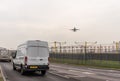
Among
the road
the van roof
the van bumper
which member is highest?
the van roof

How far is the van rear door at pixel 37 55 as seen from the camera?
2622 cm

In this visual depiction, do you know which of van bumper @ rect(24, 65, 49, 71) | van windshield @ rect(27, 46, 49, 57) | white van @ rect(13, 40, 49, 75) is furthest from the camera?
van windshield @ rect(27, 46, 49, 57)

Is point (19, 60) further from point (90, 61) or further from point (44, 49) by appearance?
point (90, 61)

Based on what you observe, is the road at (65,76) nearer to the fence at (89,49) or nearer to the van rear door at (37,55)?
the van rear door at (37,55)

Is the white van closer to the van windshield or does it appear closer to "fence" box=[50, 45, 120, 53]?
the van windshield

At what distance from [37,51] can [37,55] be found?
33 centimetres

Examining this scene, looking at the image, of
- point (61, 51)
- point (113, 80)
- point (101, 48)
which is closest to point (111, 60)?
point (101, 48)

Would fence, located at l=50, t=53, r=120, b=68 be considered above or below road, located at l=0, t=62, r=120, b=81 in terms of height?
above

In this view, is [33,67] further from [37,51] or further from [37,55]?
[37,51]

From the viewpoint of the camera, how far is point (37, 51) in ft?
87.2

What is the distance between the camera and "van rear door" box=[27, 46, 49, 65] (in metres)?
26.2

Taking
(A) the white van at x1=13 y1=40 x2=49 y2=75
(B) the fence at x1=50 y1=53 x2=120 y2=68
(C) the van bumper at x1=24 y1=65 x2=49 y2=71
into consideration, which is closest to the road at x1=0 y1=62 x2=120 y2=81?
(C) the van bumper at x1=24 y1=65 x2=49 y2=71

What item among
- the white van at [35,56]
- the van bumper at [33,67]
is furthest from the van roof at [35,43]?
the van bumper at [33,67]

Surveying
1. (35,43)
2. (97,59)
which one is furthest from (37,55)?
(97,59)
